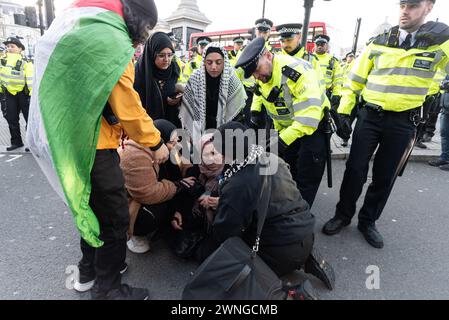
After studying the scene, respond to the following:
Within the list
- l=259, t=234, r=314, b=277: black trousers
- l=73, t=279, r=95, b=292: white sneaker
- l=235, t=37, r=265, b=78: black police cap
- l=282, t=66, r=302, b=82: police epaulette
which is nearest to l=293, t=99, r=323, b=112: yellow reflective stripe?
l=282, t=66, r=302, b=82: police epaulette

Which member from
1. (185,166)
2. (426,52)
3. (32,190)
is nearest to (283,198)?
(185,166)

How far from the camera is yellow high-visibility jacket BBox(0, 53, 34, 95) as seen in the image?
495 cm

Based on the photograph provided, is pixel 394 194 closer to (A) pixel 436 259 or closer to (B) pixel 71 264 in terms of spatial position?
(A) pixel 436 259

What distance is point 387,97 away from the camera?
2.33m

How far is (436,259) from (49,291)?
Answer: 9.72 feet

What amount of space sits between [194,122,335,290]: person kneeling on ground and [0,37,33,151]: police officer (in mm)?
4767

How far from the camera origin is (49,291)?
1947 millimetres

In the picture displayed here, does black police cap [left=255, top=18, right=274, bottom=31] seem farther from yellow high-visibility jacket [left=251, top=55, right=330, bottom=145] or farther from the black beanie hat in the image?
yellow high-visibility jacket [left=251, top=55, right=330, bottom=145]

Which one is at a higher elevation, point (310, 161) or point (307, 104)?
point (307, 104)

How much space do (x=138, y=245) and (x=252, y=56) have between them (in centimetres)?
174

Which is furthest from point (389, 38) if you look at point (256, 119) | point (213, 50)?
point (213, 50)

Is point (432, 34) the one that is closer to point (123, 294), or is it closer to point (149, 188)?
point (149, 188)
